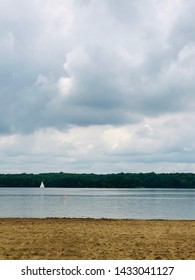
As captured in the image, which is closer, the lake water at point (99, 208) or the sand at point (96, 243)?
the sand at point (96, 243)

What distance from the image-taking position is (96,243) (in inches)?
760

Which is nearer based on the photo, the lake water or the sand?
the sand

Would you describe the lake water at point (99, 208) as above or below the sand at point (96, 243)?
above

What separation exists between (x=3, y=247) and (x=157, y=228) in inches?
389

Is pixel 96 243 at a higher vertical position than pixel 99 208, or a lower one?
lower

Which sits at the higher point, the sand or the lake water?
the lake water

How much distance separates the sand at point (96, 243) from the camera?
16.3 metres

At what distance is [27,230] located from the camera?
24375 millimetres

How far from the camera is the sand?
16.3 meters

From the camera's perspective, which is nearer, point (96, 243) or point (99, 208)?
point (96, 243)
